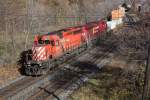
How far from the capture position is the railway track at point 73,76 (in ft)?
74.5

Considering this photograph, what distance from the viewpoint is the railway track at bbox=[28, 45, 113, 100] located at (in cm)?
2272

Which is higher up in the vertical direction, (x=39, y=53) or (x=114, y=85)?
(x=39, y=53)

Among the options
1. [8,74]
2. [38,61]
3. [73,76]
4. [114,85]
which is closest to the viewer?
[114,85]

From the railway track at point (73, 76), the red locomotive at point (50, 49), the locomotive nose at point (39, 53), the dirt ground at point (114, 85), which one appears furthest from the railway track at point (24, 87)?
the dirt ground at point (114, 85)

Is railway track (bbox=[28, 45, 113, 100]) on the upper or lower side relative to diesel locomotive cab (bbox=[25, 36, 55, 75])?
lower

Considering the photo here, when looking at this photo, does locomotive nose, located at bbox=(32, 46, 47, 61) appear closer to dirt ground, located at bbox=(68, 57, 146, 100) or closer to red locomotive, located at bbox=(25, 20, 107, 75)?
red locomotive, located at bbox=(25, 20, 107, 75)

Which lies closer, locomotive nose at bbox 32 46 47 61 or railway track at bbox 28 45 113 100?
railway track at bbox 28 45 113 100

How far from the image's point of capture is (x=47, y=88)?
2442cm

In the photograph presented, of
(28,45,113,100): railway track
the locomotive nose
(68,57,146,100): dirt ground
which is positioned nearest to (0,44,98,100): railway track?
(28,45,113,100): railway track

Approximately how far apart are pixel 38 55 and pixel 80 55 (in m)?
9.74

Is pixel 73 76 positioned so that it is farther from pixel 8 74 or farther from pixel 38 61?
pixel 8 74

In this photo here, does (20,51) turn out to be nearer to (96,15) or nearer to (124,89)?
(124,89)

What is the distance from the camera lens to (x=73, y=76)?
27.7 metres

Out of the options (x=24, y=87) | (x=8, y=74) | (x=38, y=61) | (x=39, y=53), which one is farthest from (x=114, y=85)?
(x=8, y=74)
